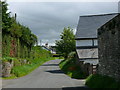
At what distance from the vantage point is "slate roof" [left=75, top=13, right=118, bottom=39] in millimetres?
28594

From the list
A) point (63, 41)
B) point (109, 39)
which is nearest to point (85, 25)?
point (63, 41)

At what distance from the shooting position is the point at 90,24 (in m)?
31.0

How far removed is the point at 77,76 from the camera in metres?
21.2

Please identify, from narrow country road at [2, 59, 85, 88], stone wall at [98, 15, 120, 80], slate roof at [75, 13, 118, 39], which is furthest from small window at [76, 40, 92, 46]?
stone wall at [98, 15, 120, 80]

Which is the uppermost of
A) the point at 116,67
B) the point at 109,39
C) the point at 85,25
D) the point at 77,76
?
the point at 85,25

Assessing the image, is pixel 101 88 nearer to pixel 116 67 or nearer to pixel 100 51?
pixel 116 67

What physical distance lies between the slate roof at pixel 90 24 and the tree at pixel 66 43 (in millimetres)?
8406

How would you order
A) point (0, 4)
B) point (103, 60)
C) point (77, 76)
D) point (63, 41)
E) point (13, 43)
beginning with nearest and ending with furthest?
point (103, 60), point (77, 76), point (0, 4), point (13, 43), point (63, 41)

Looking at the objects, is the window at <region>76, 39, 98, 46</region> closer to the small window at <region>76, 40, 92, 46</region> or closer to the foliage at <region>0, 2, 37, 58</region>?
the small window at <region>76, 40, 92, 46</region>

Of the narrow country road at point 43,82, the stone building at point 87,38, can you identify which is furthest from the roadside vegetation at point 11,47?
the stone building at point 87,38

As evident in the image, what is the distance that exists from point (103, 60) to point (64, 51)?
1072 inches

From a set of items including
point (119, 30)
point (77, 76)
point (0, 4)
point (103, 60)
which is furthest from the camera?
point (0, 4)

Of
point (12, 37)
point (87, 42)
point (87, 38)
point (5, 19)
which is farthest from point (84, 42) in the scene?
point (5, 19)

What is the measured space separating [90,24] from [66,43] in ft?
32.3
